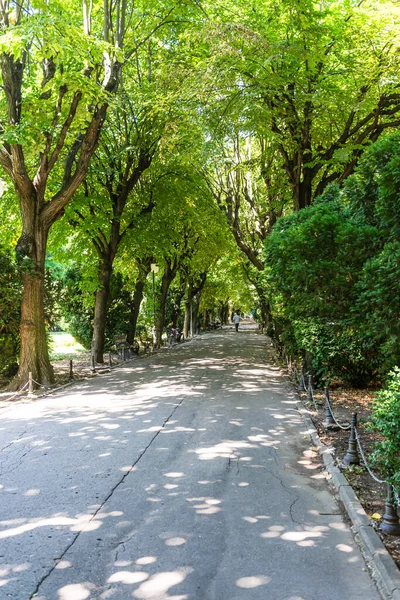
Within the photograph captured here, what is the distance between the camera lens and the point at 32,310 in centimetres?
1355

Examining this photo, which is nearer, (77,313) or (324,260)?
(324,260)

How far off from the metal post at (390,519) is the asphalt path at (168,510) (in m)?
0.41

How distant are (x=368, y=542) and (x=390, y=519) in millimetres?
445

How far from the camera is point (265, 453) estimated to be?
7672 millimetres

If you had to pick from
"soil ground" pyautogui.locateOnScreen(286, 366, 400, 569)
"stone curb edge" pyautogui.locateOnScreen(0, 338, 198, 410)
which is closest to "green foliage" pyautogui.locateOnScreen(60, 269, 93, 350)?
"stone curb edge" pyautogui.locateOnScreen(0, 338, 198, 410)

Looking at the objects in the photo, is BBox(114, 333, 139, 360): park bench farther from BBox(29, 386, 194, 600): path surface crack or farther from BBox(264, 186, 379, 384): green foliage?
BBox(264, 186, 379, 384): green foliage

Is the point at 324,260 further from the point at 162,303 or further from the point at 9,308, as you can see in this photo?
the point at 162,303

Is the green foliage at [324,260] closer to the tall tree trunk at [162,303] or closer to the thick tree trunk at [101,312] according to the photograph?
the thick tree trunk at [101,312]

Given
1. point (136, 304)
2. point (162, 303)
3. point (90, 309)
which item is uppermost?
point (162, 303)

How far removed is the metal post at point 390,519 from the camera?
4.80 m

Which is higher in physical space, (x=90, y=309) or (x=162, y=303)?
(x=162, y=303)

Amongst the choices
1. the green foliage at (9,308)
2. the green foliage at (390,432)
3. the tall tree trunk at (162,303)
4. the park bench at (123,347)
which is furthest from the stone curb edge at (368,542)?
the tall tree trunk at (162,303)

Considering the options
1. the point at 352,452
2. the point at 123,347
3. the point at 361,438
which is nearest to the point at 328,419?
the point at 361,438

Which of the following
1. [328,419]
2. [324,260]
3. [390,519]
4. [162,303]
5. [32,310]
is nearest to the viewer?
[390,519]
